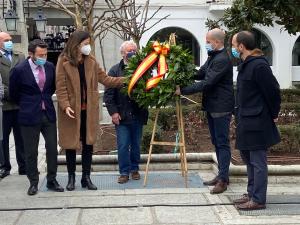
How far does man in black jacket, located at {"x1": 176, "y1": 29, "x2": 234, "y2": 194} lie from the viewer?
643cm

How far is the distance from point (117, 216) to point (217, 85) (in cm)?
205

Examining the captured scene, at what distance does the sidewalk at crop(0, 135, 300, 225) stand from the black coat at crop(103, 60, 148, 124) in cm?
92

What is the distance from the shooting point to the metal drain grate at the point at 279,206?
18.6ft

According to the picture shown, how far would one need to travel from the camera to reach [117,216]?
5.64 m

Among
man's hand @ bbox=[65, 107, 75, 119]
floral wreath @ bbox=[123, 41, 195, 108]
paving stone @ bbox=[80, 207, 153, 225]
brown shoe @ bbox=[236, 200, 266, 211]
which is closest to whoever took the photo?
paving stone @ bbox=[80, 207, 153, 225]

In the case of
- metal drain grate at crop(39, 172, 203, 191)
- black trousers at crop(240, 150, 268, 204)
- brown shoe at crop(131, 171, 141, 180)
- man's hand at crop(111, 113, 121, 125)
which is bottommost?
metal drain grate at crop(39, 172, 203, 191)

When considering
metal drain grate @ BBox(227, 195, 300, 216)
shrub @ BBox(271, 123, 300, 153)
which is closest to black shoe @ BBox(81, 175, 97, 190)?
metal drain grate @ BBox(227, 195, 300, 216)

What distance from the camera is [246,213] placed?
5676 mm

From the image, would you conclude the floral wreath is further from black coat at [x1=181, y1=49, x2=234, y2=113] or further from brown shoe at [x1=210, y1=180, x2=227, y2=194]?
brown shoe at [x1=210, y1=180, x2=227, y2=194]

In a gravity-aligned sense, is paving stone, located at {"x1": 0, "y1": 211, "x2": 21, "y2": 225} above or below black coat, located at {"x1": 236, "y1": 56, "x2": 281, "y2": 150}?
below

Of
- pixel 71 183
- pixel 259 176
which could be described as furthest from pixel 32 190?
pixel 259 176

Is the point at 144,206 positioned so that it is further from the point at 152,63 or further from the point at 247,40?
the point at 247,40

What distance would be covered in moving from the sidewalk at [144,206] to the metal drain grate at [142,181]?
40 mm

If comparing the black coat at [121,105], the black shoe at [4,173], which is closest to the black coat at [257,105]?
the black coat at [121,105]
